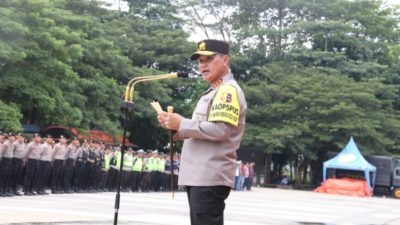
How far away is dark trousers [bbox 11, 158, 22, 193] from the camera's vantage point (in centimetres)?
1777

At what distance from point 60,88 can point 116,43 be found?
10.1 m

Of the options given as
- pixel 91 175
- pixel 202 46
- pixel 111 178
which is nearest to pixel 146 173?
pixel 111 178

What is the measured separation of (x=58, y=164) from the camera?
19891 mm

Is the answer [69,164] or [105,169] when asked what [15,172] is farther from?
[105,169]

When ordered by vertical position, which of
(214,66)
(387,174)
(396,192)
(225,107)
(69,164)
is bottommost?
(225,107)

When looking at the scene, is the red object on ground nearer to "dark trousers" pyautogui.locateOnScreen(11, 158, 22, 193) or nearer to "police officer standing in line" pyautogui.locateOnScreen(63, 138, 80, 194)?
"police officer standing in line" pyautogui.locateOnScreen(63, 138, 80, 194)

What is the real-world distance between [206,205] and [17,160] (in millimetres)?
13972

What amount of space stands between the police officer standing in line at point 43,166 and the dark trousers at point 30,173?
0.19 metres

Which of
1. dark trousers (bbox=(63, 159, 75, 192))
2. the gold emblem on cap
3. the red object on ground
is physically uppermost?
the red object on ground

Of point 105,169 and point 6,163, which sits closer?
point 6,163

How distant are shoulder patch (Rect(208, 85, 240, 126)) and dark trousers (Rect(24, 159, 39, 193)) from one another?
1439cm

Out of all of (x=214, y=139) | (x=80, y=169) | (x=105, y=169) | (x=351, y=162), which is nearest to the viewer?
(x=214, y=139)

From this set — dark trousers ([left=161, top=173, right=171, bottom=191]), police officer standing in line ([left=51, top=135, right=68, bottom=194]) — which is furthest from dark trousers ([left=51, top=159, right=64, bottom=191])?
dark trousers ([left=161, top=173, right=171, bottom=191])

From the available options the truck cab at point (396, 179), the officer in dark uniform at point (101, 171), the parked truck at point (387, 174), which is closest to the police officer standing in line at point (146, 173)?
the officer in dark uniform at point (101, 171)
